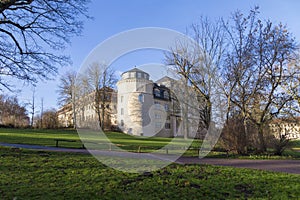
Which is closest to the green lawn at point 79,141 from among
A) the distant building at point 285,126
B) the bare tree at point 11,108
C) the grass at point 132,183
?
the distant building at point 285,126

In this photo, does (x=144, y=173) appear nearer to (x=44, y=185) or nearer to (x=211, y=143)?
(x=44, y=185)

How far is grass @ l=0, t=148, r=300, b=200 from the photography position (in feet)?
21.2

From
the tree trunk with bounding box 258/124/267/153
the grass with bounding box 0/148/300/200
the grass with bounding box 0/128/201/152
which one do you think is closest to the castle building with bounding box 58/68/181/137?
the grass with bounding box 0/128/201/152

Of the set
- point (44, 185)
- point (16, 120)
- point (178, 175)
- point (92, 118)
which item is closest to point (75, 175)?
point (44, 185)

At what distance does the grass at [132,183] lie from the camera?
648 cm

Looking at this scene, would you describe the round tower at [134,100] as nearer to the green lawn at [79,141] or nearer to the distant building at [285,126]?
the green lawn at [79,141]

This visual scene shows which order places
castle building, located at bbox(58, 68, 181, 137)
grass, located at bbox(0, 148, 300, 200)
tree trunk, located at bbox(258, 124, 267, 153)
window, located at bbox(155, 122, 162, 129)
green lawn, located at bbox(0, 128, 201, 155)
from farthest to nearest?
window, located at bbox(155, 122, 162, 129), castle building, located at bbox(58, 68, 181, 137), green lawn, located at bbox(0, 128, 201, 155), tree trunk, located at bbox(258, 124, 267, 153), grass, located at bbox(0, 148, 300, 200)

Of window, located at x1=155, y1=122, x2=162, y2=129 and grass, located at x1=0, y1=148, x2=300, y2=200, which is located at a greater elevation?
window, located at x1=155, y1=122, x2=162, y2=129

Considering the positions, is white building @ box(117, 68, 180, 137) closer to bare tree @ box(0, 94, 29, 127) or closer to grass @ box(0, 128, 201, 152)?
grass @ box(0, 128, 201, 152)

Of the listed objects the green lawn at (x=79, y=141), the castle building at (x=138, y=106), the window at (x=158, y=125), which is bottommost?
the green lawn at (x=79, y=141)

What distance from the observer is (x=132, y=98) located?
76.4 ft

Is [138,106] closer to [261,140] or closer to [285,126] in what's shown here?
[261,140]

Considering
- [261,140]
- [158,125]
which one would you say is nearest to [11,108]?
[158,125]

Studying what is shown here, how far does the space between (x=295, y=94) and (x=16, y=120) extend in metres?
42.6
